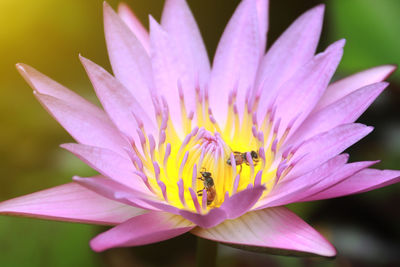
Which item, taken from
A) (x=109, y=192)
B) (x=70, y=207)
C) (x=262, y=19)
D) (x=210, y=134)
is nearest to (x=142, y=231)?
(x=109, y=192)

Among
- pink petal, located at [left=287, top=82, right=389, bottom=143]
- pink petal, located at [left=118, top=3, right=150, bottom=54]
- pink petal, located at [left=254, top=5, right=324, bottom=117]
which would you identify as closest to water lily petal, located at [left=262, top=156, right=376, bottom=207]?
pink petal, located at [left=287, top=82, right=389, bottom=143]

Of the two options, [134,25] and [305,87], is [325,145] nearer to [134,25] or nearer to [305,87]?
[305,87]

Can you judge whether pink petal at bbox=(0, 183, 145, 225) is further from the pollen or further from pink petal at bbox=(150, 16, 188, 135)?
pink petal at bbox=(150, 16, 188, 135)

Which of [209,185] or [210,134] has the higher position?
Result: [210,134]

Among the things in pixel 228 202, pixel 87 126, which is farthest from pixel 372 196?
pixel 87 126

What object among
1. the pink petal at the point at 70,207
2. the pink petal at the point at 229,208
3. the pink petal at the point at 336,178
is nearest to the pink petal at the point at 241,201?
the pink petal at the point at 229,208

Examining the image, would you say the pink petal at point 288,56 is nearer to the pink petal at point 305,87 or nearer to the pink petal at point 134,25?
the pink petal at point 305,87

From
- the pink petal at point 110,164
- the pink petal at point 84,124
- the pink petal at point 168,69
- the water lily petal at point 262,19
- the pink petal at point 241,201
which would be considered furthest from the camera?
the water lily petal at point 262,19
